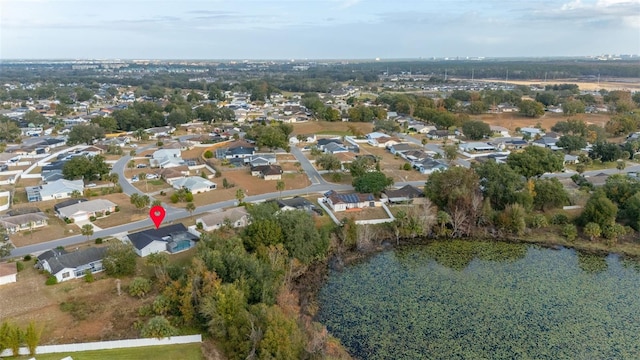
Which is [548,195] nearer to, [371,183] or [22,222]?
[371,183]

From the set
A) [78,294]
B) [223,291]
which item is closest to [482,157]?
[223,291]

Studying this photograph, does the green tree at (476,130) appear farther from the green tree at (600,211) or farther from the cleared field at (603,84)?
the cleared field at (603,84)

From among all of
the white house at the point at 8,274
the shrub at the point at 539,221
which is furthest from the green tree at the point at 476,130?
the white house at the point at 8,274

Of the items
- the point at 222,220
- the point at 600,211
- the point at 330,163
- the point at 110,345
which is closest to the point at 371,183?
the point at 330,163

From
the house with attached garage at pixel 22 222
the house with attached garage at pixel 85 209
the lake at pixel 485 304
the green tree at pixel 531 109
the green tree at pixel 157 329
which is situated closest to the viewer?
the green tree at pixel 157 329

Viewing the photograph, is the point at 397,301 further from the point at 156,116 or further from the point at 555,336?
the point at 156,116

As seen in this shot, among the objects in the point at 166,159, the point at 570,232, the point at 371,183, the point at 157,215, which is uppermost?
the point at 371,183
